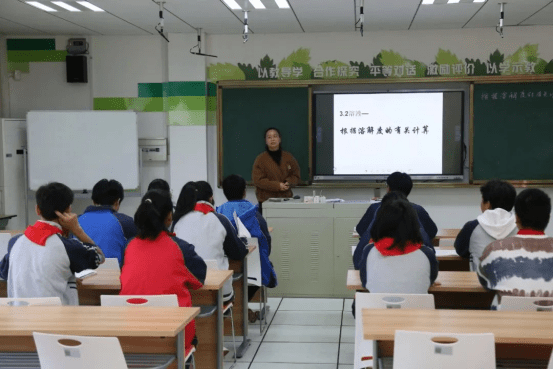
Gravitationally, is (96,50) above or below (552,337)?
above

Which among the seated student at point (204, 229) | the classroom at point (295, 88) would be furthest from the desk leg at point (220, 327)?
the classroom at point (295, 88)

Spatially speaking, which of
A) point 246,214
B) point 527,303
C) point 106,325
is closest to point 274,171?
point 246,214

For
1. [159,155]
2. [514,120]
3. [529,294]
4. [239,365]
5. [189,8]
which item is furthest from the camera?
[159,155]

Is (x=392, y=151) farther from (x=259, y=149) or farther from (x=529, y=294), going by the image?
(x=529, y=294)

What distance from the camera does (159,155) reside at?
7.77 meters

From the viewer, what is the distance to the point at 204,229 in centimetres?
431

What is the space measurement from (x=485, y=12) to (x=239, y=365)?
14.8 ft

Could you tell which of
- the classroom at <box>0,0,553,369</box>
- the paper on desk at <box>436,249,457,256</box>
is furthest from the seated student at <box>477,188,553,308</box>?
the classroom at <box>0,0,553,369</box>

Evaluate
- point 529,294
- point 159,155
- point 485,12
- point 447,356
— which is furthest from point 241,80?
point 447,356

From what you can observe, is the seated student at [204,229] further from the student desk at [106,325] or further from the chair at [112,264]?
the student desk at [106,325]

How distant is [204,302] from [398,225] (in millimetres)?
1313

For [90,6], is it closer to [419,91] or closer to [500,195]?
[419,91]

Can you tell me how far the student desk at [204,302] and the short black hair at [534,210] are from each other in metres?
1.68

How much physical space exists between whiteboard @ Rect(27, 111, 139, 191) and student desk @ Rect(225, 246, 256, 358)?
125 inches
